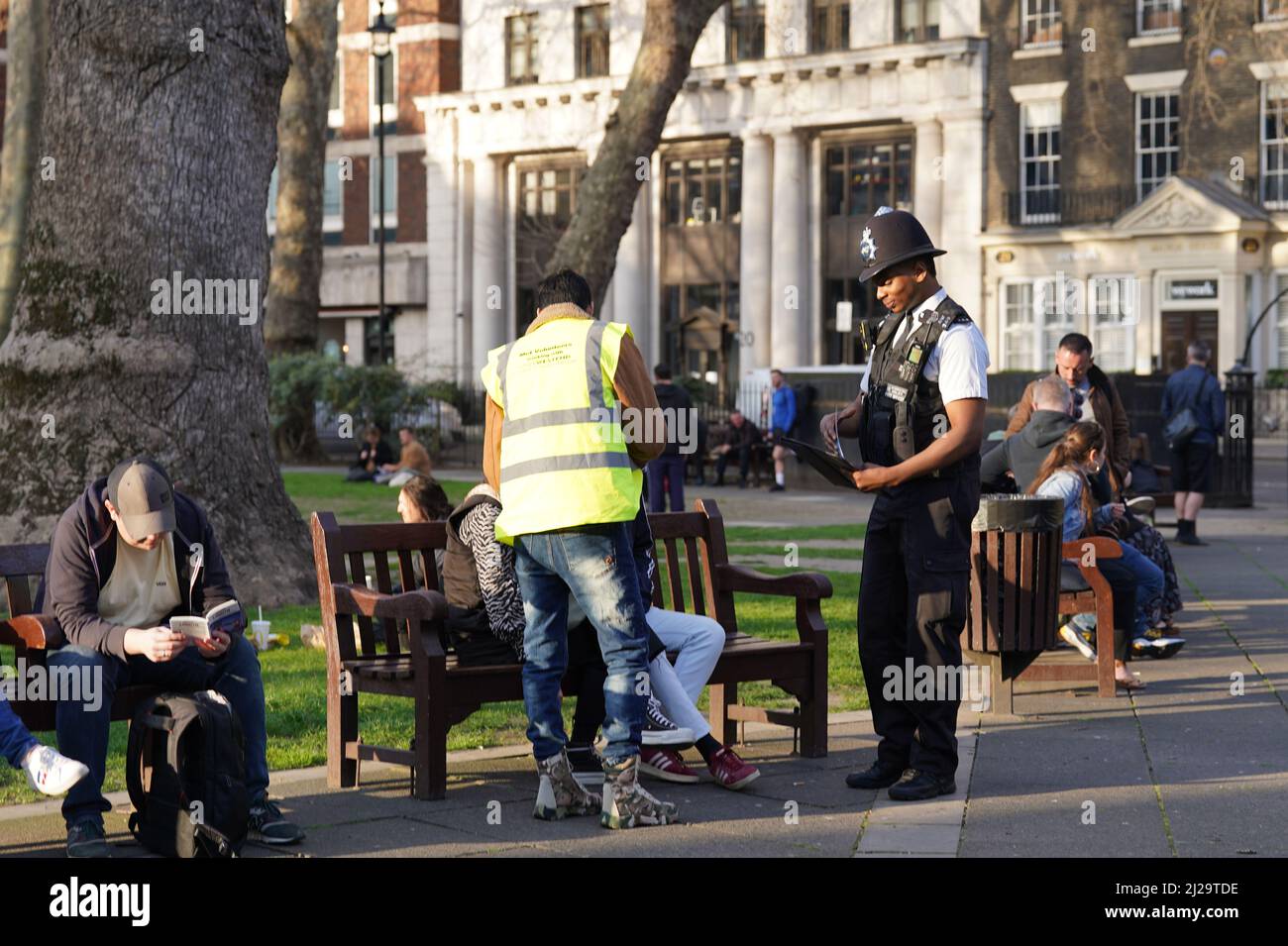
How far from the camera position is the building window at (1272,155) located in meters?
41.2

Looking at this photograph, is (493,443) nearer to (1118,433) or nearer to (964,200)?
(1118,433)

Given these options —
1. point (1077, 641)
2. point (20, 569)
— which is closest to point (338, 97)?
point (1077, 641)

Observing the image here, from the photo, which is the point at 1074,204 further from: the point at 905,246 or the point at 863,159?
the point at 905,246

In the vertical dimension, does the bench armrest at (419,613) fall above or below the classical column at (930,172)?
below

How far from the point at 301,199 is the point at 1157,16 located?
806 inches

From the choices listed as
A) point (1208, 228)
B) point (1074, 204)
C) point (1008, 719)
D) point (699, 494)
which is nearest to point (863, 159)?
point (1074, 204)

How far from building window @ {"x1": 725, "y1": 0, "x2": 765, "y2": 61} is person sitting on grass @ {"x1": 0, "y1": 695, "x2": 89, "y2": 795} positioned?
4337cm

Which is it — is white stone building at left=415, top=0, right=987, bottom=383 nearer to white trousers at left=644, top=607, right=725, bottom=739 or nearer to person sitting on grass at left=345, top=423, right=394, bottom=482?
person sitting on grass at left=345, top=423, right=394, bottom=482

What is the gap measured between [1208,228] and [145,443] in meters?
33.2

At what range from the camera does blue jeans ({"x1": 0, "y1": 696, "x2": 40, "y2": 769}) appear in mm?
5922

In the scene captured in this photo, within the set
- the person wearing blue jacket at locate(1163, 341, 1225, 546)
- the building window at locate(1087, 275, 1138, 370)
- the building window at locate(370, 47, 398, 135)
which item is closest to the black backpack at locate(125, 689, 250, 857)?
the person wearing blue jacket at locate(1163, 341, 1225, 546)

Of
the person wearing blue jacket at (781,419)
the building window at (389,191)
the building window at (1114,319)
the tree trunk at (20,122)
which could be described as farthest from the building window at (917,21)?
the tree trunk at (20,122)

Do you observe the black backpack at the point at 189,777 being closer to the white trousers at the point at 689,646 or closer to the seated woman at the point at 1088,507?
the white trousers at the point at 689,646

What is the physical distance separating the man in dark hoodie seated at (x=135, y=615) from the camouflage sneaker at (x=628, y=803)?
102cm
